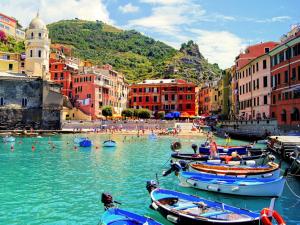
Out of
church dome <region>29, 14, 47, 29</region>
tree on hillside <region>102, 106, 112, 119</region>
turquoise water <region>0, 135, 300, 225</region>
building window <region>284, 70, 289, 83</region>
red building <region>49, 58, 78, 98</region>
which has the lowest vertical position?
turquoise water <region>0, 135, 300, 225</region>

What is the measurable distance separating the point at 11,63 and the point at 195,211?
89.5 m

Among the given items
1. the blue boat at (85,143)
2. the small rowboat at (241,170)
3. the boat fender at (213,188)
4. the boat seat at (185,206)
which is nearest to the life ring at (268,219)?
the boat seat at (185,206)

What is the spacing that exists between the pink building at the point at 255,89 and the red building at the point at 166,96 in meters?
29.5

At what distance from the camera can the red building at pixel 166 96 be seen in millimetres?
105769

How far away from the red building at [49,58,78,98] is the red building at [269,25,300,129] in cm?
6412

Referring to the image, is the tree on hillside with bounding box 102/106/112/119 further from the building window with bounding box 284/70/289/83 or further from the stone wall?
the building window with bounding box 284/70/289/83

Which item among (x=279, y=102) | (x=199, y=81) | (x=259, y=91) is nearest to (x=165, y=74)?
(x=199, y=81)

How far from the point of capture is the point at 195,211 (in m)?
14.4

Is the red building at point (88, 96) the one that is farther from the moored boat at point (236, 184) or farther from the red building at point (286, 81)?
the moored boat at point (236, 184)

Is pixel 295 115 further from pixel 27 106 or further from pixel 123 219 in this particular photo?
pixel 27 106

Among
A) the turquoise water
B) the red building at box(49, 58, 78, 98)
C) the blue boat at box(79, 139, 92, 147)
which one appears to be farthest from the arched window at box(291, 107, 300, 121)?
the red building at box(49, 58, 78, 98)

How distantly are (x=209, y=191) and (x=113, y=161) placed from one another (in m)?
17.8

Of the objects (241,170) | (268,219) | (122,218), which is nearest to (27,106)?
(241,170)

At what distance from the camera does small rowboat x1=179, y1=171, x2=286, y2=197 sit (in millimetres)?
18703
